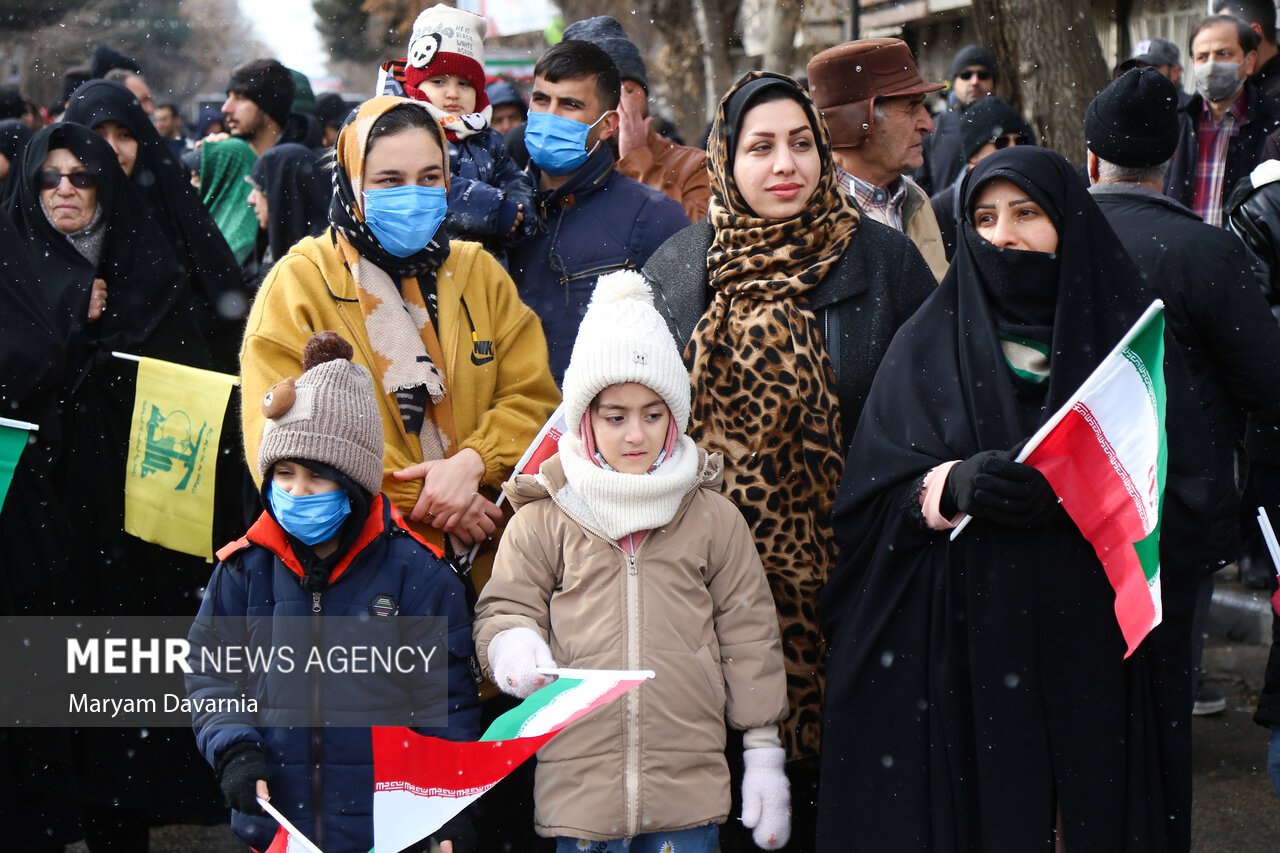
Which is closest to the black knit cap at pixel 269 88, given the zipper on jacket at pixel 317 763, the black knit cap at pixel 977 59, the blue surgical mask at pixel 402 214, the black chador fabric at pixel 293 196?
the black chador fabric at pixel 293 196

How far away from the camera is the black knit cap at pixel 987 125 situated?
7297mm

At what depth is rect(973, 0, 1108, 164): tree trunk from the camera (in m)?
9.45

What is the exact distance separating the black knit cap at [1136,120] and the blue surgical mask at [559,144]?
167cm

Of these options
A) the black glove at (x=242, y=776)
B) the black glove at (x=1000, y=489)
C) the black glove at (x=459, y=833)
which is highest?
the black glove at (x=1000, y=489)

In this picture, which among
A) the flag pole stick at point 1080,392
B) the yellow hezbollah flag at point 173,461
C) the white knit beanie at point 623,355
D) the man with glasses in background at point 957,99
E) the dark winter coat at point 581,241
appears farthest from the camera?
the man with glasses in background at point 957,99

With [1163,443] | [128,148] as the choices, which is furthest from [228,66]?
[1163,443]

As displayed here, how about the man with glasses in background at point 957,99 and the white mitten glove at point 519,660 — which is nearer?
the white mitten glove at point 519,660

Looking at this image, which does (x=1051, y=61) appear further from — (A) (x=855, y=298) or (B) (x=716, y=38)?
(B) (x=716, y=38)

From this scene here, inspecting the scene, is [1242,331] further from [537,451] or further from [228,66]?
[228,66]

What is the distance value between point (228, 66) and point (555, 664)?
60163mm

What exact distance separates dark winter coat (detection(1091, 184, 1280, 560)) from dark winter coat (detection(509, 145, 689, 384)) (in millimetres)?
1514

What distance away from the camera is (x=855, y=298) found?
4168mm

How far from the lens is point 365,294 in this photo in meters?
4.14

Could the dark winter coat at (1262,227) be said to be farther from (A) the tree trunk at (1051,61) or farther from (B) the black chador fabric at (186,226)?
(B) the black chador fabric at (186,226)
